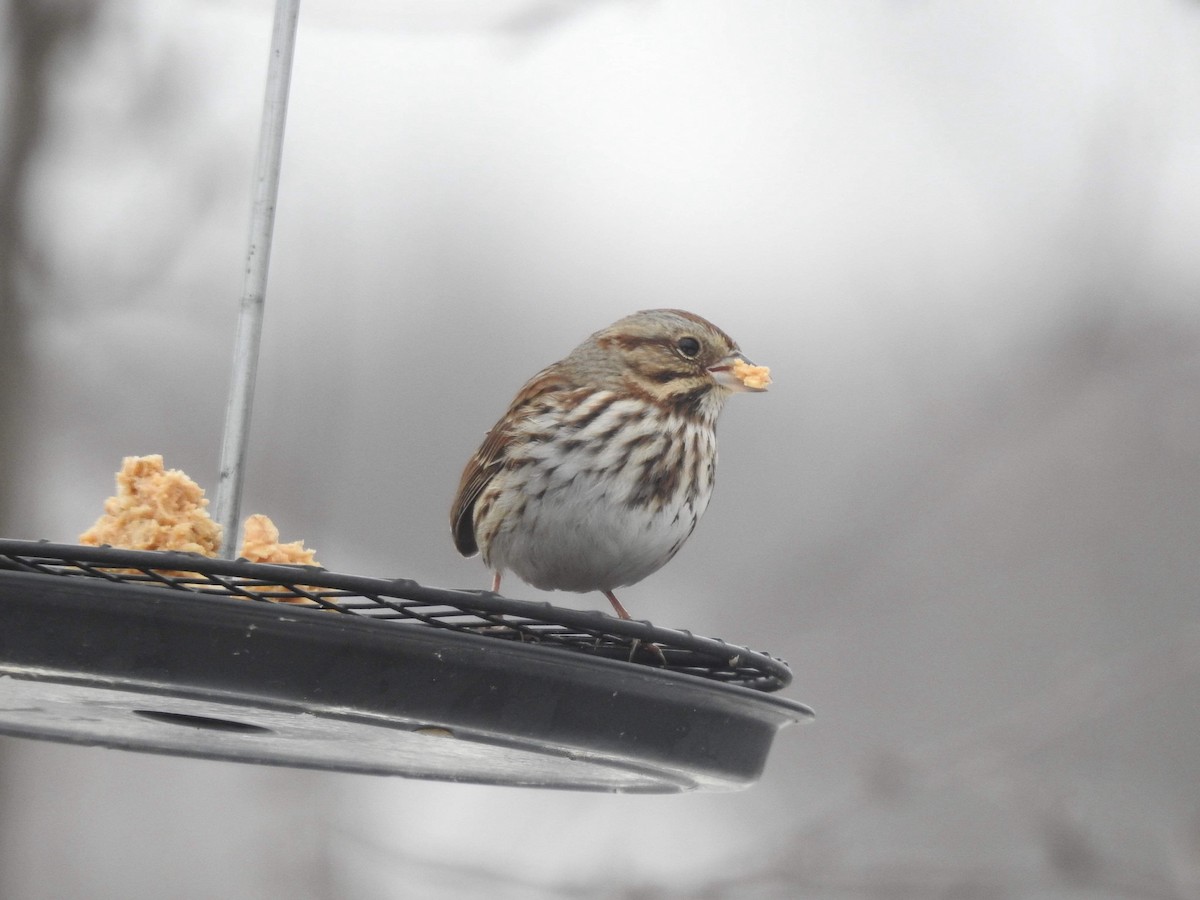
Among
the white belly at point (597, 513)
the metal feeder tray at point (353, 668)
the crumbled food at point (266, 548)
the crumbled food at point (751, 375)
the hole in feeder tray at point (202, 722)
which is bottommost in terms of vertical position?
the hole in feeder tray at point (202, 722)

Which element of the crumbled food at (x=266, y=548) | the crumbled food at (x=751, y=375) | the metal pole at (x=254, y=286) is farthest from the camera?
the crumbled food at (x=751, y=375)

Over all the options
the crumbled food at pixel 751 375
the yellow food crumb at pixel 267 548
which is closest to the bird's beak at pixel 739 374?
the crumbled food at pixel 751 375

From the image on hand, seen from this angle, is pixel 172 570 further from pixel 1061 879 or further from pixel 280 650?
pixel 1061 879

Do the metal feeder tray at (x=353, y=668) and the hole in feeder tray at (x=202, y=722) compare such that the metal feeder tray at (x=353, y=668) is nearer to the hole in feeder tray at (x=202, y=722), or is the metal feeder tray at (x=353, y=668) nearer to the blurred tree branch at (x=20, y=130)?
the hole in feeder tray at (x=202, y=722)

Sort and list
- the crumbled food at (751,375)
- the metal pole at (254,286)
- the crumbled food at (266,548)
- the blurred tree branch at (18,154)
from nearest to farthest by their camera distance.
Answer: the metal pole at (254,286), the crumbled food at (266,548), the crumbled food at (751,375), the blurred tree branch at (18,154)

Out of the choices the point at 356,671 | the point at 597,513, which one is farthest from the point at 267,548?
the point at 597,513

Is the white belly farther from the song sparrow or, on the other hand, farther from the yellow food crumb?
the yellow food crumb

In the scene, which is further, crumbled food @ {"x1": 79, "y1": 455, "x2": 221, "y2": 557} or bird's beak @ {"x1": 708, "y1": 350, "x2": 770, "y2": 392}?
bird's beak @ {"x1": 708, "y1": 350, "x2": 770, "y2": 392}

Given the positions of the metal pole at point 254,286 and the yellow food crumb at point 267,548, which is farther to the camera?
the yellow food crumb at point 267,548

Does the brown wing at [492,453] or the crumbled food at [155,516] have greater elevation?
the brown wing at [492,453]

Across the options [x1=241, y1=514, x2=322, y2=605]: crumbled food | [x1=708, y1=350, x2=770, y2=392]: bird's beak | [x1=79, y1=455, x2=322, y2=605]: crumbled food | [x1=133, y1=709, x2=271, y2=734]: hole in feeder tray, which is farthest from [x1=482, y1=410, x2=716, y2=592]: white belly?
[x1=133, y1=709, x2=271, y2=734]: hole in feeder tray
